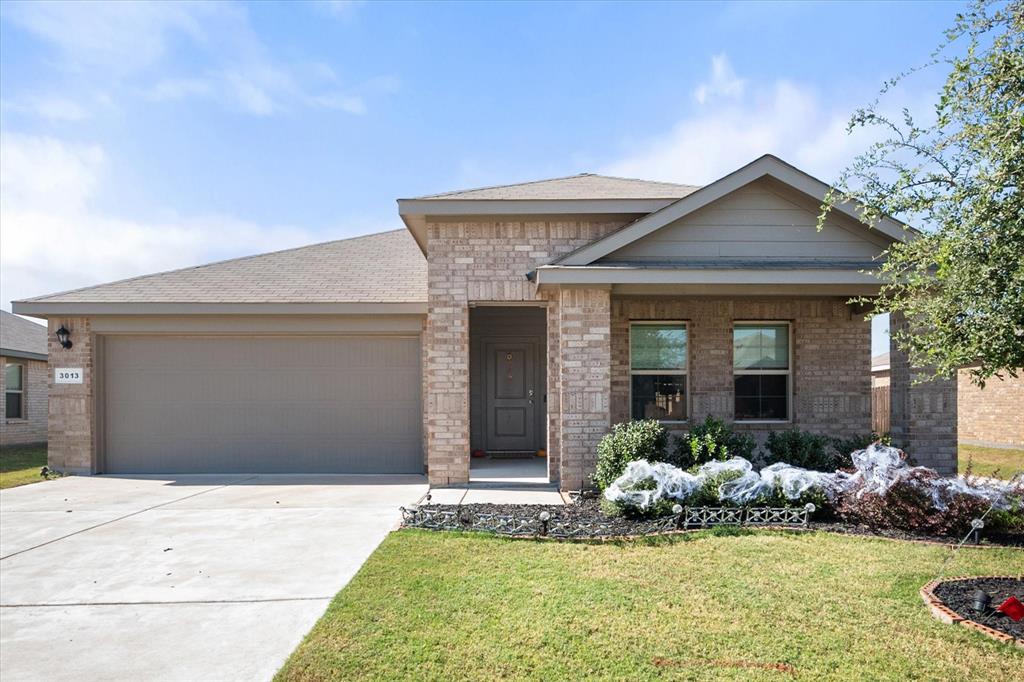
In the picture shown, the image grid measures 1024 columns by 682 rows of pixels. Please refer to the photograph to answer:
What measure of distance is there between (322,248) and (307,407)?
4.34 metres

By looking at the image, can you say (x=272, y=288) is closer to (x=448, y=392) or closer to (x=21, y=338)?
(x=448, y=392)

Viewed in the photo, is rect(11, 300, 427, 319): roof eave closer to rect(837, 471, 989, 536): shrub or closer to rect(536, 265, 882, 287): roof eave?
rect(536, 265, 882, 287): roof eave

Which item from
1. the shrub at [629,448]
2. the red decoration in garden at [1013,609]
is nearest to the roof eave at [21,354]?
the shrub at [629,448]

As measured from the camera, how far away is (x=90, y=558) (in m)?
6.61

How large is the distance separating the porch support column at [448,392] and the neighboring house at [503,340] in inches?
1.2

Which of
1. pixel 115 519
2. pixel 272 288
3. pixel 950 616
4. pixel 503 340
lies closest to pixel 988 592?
pixel 950 616

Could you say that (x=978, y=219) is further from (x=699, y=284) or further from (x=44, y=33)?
(x=44, y=33)

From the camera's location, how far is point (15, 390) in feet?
63.0

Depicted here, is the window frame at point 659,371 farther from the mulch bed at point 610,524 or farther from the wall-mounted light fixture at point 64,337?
the wall-mounted light fixture at point 64,337

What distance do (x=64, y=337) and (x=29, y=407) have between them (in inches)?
378

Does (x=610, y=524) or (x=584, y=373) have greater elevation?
(x=584, y=373)

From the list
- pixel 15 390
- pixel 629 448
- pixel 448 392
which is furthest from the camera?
pixel 15 390

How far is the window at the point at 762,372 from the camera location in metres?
11.3

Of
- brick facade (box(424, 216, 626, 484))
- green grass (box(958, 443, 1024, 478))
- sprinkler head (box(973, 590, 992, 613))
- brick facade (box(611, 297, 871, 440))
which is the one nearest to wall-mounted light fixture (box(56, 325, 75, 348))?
brick facade (box(424, 216, 626, 484))
